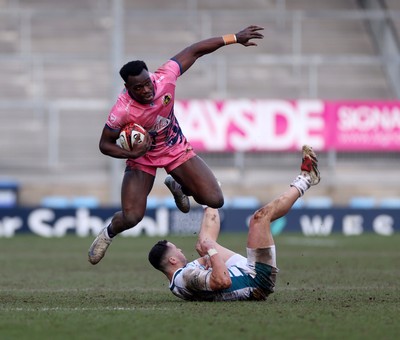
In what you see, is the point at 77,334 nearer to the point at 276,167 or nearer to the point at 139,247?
the point at 139,247

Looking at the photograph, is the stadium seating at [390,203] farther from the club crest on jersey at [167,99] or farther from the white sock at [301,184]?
the white sock at [301,184]

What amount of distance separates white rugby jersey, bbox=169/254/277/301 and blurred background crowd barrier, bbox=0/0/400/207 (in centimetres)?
1544

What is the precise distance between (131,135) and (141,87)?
20.8 inches

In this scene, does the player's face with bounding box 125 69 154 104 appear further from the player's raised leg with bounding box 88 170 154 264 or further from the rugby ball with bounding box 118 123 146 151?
the player's raised leg with bounding box 88 170 154 264

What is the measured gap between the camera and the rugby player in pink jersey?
12031mm

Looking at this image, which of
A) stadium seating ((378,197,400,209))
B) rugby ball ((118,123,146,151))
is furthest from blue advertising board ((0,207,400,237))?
rugby ball ((118,123,146,151))

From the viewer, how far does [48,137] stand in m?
29.0

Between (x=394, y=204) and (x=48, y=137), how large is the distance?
9.04 meters

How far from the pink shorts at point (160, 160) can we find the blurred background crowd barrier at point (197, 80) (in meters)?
13.6

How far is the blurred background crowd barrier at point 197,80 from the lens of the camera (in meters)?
28.2

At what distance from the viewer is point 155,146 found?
12.5m

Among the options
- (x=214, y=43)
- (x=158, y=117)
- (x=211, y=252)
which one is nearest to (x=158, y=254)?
(x=211, y=252)

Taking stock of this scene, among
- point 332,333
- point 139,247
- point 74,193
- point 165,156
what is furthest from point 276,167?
point 332,333

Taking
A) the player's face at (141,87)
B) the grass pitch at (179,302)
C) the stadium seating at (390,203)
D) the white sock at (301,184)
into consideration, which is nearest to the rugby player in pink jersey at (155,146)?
the player's face at (141,87)
